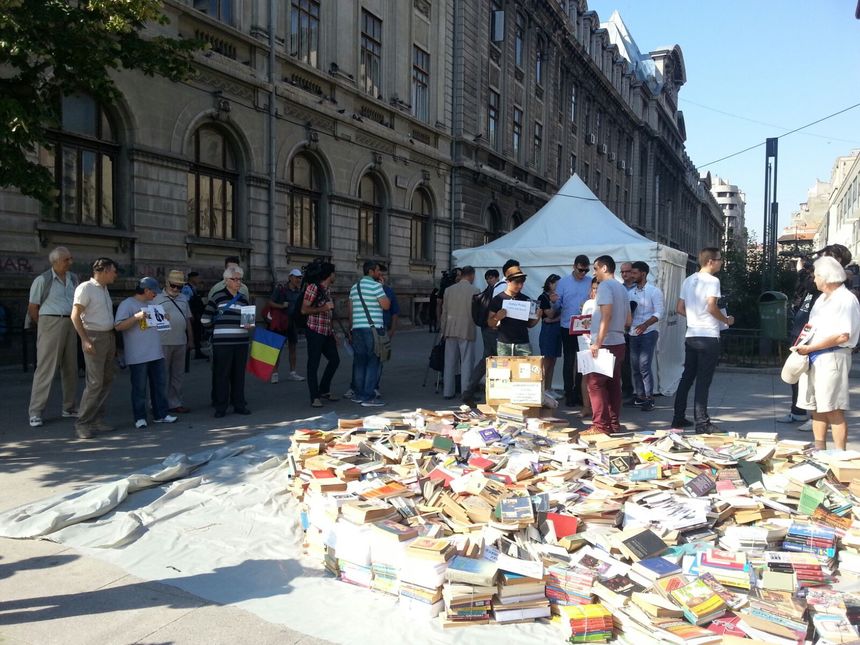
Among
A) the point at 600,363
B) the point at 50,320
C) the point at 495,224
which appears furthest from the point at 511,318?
the point at 495,224

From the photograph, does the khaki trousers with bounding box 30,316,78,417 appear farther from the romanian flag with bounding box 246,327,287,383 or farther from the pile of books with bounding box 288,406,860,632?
the pile of books with bounding box 288,406,860,632

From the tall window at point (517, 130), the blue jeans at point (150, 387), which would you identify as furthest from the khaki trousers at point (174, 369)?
the tall window at point (517, 130)

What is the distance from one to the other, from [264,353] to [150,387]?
1391 mm

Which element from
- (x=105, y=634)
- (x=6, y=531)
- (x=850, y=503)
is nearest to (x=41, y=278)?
(x=6, y=531)

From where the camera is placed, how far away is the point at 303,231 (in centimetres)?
1931

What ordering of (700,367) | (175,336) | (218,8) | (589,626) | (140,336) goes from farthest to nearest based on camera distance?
(218,8) < (175,336) < (140,336) < (700,367) < (589,626)

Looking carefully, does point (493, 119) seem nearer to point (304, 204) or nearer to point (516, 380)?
point (304, 204)

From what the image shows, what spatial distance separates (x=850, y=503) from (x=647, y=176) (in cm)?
6155

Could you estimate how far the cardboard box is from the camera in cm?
721

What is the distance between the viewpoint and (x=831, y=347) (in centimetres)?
567

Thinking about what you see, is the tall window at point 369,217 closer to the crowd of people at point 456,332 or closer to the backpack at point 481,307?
the crowd of people at point 456,332

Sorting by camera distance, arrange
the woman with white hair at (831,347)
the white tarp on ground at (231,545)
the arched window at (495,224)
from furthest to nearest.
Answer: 1. the arched window at (495,224)
2. the woman with white hair at (831,347)
3. the white tarp on ground at (231,545)

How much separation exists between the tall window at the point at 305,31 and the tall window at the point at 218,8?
2049mm

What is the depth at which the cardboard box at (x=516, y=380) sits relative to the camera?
7.21 meters
